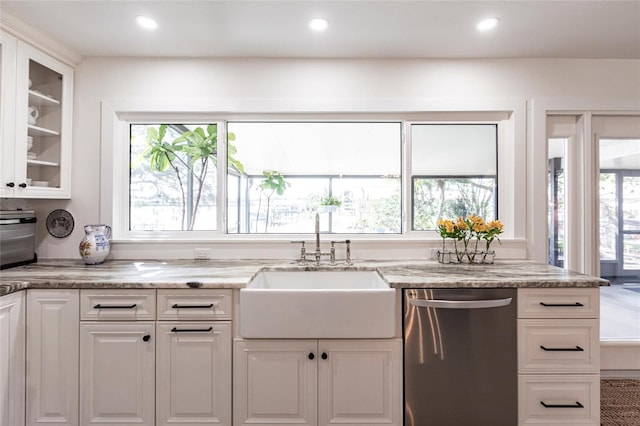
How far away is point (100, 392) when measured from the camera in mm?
1720

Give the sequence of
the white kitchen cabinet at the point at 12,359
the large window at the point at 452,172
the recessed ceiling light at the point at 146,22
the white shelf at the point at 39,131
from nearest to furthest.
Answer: the white kitchen cabinet at the point at 12,359 → the recessed ceiling light at the point at 146,22 → the white shelf at the point at 39,131 → the large window at the point at 452,172

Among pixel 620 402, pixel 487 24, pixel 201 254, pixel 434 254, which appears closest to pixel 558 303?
pixel 434 254

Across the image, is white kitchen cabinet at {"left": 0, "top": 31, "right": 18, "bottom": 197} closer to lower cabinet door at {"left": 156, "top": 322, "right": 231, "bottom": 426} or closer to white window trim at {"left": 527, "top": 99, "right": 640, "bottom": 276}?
lower cabinet door at {"left": 156, "top": 322, "right": 231, "bottom": 426}

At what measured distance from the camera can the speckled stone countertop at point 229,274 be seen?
1714 millimetres

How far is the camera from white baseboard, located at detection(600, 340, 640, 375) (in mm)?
2357

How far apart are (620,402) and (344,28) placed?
2.98 meters

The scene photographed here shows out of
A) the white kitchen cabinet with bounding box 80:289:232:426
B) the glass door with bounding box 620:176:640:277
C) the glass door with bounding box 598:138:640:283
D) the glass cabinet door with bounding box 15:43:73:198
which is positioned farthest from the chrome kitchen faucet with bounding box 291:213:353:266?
the glass door with bounding box 620:176:640:277

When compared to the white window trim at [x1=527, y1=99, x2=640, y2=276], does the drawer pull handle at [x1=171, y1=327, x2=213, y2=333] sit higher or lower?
lower

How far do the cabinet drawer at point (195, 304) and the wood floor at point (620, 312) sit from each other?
2.67 metres

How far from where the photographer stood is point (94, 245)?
2.18 metres

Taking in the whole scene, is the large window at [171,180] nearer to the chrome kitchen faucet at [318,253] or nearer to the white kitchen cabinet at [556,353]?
the chrome kitchen faucet at [318,253]

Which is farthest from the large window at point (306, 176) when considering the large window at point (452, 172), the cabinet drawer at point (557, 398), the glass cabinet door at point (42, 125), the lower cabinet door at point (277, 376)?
the cabinet drawer at point (557, 398)

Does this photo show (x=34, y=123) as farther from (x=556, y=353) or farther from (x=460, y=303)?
(x=556, y=353)

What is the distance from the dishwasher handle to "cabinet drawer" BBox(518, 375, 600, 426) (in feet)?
1.41
